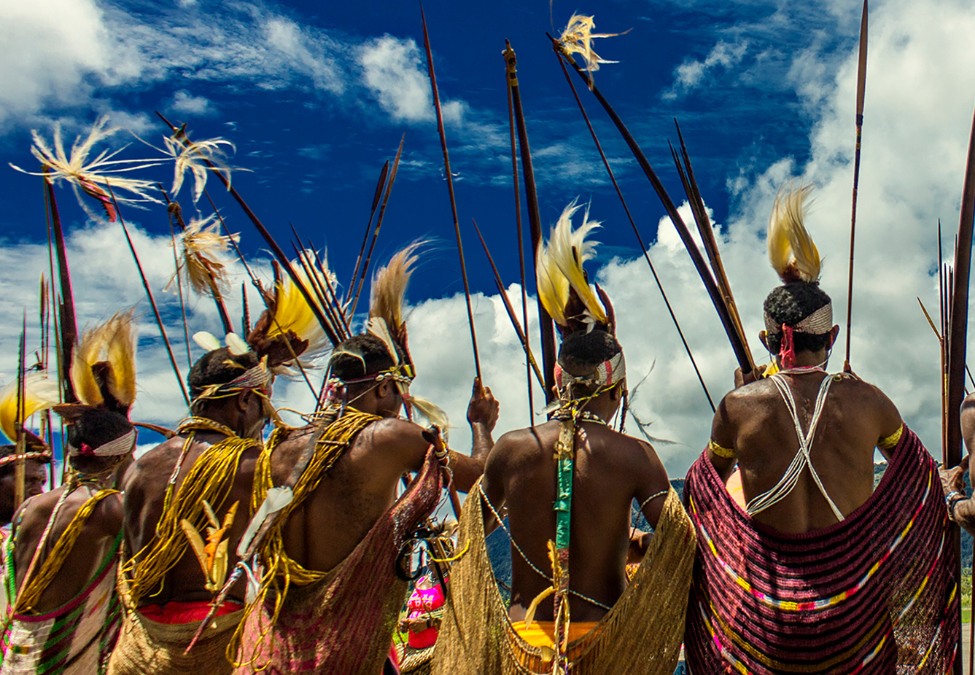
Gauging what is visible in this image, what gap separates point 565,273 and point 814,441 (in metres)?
1.18

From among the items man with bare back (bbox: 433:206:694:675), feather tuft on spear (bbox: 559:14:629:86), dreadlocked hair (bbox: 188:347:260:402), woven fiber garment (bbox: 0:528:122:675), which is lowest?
woven fiber garment (bbox: 0:528:122:675)

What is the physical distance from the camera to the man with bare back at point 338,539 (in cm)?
293

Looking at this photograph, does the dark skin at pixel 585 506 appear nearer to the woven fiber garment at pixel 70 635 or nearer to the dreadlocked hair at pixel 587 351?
the dreadlocked hair at pixel 587 351

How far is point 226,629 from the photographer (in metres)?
3.15

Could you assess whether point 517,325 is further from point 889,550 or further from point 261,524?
point 889,550

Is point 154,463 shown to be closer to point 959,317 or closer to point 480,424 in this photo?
point 480,424

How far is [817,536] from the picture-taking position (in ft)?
8.96

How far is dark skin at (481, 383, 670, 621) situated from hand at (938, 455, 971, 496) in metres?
1.31

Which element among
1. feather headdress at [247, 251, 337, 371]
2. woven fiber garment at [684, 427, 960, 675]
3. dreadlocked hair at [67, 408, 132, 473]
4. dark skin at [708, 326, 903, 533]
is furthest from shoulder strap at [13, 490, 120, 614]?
dark skin at [708, 326, 903, 533]

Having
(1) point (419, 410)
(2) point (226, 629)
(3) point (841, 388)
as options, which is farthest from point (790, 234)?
(2) point (226, 629)

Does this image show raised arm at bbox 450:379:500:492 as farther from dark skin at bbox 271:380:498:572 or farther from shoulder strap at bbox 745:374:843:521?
shoulder strap at bbox 745:374:843:521

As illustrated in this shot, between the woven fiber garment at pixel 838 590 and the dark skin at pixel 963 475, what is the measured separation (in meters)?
0.08

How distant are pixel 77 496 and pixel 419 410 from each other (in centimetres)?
188

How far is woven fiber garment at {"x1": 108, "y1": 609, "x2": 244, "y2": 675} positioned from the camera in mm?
3104
